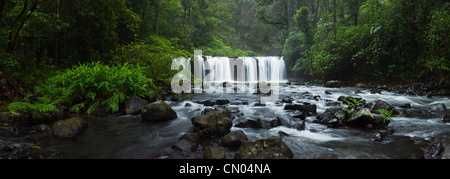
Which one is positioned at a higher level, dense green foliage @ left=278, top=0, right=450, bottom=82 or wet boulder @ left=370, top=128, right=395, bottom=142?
dense green foliage @ left=278, top=0, right=450, bottom=82

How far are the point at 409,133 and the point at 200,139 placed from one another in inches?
167

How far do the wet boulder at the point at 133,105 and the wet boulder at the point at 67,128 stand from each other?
1.43 meters

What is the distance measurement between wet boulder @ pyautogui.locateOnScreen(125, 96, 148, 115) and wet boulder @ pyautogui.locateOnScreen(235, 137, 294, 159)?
3.65 meters

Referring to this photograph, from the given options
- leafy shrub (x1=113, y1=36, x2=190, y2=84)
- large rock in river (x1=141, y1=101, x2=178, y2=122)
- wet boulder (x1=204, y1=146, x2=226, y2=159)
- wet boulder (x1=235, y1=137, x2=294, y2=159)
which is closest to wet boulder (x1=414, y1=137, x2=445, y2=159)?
wet boulder (x1=235, y1=137, x2=294, y2=159)

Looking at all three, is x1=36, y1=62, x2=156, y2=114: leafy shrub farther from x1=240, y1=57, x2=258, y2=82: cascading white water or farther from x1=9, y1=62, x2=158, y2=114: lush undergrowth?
x1=240, y1=57, x2=258, y2=82: cascading white water

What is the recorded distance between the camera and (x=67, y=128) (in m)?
3.72

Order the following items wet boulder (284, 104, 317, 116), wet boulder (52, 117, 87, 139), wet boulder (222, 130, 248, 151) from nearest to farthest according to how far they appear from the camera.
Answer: wet boulder (222, 130, 248, 151) < wet boulder (52, 117, 87, 139) < wet boulder (284, 104, 317, 116)

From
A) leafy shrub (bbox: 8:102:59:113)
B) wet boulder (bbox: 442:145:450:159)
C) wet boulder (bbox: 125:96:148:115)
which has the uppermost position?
leafy shrub (bbox: 8:102:59:113)

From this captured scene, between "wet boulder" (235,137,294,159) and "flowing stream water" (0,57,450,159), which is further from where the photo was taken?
"flowing stream water" (0,57,450,159)

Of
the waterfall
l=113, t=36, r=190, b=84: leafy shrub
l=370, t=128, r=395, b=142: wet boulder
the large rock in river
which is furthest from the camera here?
the waterfall

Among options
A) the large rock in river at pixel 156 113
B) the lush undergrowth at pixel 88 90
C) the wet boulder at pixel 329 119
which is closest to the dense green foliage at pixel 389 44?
the wet boulder at pixel 329 119

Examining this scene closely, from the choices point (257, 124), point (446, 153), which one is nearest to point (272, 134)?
point (257, 124)

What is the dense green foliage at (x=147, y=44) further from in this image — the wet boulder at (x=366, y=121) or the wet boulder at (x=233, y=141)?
the wet boulder at (x=366, y=121)

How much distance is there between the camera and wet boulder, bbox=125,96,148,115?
18.1 feet
